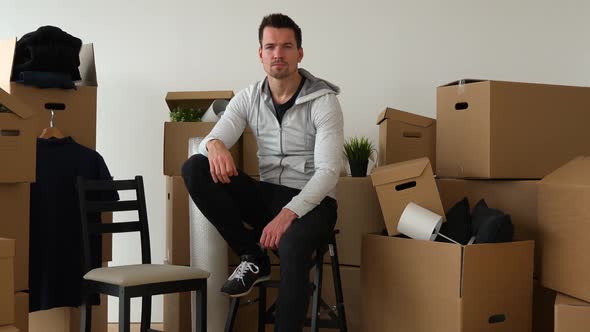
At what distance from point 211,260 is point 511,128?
4.05 feet

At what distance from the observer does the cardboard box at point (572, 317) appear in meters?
2.22

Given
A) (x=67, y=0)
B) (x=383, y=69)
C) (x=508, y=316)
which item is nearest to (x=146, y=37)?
(x=67, y=0)

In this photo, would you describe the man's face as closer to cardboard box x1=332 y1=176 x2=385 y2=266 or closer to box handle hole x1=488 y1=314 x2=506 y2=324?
cardboard box x1=332 y1=176 x2=385 y2=266

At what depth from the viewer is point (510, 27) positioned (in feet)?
11.3

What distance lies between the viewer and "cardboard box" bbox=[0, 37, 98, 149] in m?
3.02

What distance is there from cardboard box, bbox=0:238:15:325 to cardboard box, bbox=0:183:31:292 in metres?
0.59

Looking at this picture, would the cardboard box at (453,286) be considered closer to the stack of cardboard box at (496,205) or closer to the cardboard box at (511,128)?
the stack of cardboard box at (496,205)

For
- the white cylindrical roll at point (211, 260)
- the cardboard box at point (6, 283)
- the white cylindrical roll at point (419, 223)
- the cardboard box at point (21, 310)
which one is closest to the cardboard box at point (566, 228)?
the white cylindrical roll at point (419, 223)

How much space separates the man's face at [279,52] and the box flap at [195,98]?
0.65 metres

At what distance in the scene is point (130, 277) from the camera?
227 centimetres

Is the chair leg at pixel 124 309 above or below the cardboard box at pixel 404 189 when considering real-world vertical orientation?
below

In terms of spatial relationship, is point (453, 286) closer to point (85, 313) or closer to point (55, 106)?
point (85, 313)

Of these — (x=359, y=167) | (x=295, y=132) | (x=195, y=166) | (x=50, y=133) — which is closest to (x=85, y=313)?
(x=195, y=166)

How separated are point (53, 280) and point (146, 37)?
1442 mm
